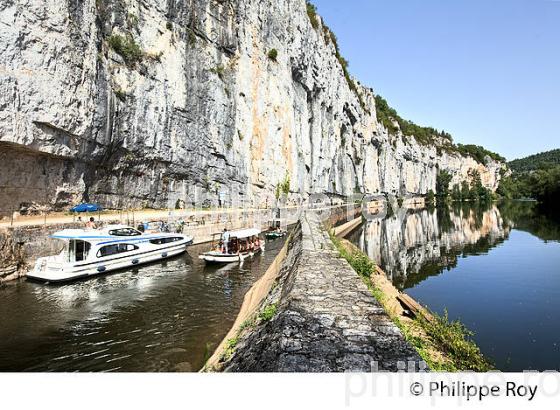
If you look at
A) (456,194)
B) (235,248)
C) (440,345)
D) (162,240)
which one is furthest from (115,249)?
(456,194)

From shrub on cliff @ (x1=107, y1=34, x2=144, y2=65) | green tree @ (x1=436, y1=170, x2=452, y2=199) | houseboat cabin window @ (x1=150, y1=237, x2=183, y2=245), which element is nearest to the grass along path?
houseboat cabin window @ (x1=150, y1=237, x2=183, y2=245)

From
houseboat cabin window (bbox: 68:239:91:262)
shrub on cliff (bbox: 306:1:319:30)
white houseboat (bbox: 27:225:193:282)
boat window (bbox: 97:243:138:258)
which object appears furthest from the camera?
shrub on cliff (bbox: 306:1:319:30)

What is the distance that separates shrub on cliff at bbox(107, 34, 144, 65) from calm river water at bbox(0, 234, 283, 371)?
1859 cm

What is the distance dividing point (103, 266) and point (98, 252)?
A: 84 centimetres

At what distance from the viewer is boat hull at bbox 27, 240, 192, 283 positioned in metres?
17.1

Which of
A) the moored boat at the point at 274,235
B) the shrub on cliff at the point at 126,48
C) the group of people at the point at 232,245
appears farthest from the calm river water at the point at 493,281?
the shrub on cliff at the point at 126,48

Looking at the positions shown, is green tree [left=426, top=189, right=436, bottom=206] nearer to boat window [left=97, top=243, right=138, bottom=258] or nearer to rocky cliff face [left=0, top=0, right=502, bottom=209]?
rocky cliff face [left=0, top=0, right=502, bottom=209]

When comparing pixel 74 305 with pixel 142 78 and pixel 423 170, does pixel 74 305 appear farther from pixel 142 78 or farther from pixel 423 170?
pixel 423 170

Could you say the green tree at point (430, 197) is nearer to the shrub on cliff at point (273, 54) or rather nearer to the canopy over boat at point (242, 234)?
the shrub on cliff at point (273, 54)

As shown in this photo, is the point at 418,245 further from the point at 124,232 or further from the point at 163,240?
the point at 124,232

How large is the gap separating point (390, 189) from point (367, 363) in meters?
107

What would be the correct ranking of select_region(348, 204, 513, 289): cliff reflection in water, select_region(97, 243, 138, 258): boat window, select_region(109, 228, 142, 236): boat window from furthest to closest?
select_region(348, 204, 513, 289): cliff reflection in water → select_region(109, 228, 142, 236): boat window → select_region(97, 243, 138, 258): boat window

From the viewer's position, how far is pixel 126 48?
28266mm
